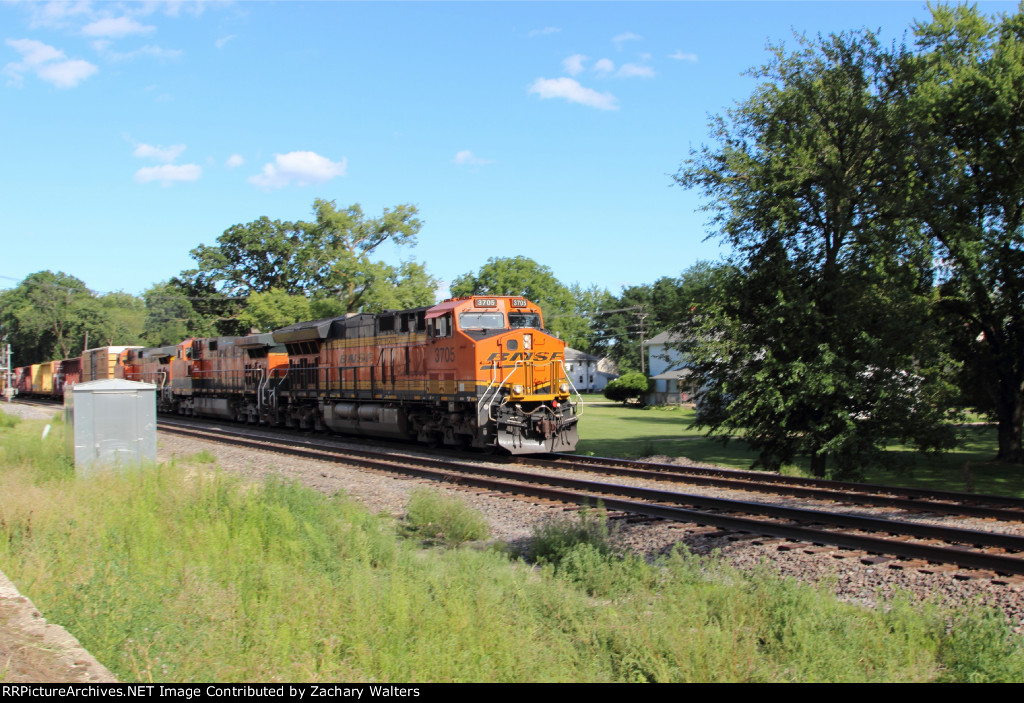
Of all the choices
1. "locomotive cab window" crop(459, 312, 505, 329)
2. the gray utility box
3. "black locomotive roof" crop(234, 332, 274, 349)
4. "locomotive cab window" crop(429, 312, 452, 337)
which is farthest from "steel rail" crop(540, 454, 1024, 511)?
"black locomotive roof" crop(234, 332, 274, 349)

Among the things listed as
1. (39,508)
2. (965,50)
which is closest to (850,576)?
(39,508)

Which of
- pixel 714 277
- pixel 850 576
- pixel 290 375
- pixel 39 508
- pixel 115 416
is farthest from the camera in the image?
pixel 290 375

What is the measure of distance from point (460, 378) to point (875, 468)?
1293 cm

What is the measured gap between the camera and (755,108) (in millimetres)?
22578

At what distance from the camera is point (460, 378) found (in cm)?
1914

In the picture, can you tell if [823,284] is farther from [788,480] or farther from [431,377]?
[431,377]

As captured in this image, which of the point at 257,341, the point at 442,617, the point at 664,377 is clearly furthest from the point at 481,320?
the point at 664,377

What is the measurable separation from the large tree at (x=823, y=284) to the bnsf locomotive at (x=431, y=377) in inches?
197

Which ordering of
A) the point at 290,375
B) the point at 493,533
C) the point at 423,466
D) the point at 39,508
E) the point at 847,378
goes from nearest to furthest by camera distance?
the point at 39,508 < the point at 493,533 < the point at 423,466 < the point at 847,378 < the point at 290,375

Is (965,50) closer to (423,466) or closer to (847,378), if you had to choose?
(847,378)

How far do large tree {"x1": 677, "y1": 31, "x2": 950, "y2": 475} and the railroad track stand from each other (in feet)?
16.2

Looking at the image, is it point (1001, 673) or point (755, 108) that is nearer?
point (1001, 673)

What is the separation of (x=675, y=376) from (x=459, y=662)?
68700 millimetres

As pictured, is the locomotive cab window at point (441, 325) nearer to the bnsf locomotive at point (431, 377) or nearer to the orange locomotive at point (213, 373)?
the bnsf locomotive at point (431, 377)
